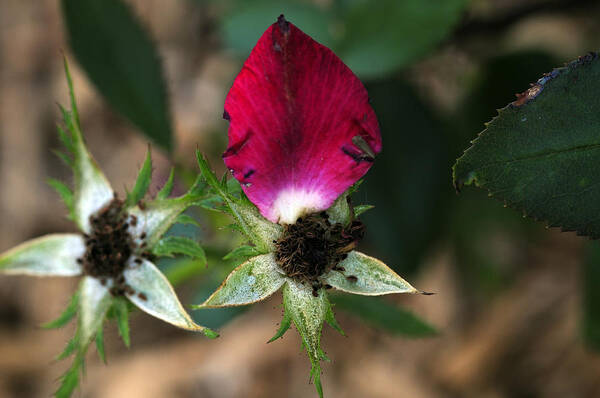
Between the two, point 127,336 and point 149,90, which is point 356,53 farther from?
point 127,336

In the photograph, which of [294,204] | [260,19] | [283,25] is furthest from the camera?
[260,19]

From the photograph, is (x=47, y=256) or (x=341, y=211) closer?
(x=341, y=211)

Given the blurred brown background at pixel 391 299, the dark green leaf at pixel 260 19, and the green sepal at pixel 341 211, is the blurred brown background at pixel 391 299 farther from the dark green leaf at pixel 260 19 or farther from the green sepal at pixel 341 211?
the green sepal at pixel 341 211

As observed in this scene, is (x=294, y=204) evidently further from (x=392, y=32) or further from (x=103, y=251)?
(x=392, y=32)

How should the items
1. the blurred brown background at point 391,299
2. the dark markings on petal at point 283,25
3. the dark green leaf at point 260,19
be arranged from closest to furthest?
1. the dark markings on petal at point 283,25
2. the dark green leaf at point 260,19
3. the blurred brown background at point 391,299

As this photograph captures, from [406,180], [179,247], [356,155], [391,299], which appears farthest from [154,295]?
[391,299]

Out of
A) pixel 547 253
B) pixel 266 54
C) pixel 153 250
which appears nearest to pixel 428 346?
pixel 547 253

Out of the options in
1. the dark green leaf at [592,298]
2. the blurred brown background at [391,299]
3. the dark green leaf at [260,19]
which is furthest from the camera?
the blurred brown background at [391,299]

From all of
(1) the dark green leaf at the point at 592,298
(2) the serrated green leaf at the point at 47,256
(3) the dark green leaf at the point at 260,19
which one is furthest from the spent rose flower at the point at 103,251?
(1) the dark green leaf at the point at 592,298
